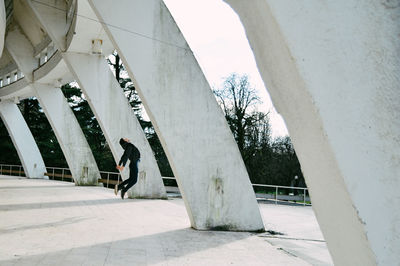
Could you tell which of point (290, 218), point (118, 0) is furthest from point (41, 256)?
point (290, 218)

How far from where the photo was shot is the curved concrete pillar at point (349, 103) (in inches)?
74.7

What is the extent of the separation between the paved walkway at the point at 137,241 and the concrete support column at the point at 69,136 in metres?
10.9

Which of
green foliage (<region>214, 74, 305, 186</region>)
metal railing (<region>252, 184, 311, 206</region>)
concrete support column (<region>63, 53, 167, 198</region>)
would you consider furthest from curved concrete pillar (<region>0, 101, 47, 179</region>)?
metal railing (<region>252, 184, 311, 206</region>)

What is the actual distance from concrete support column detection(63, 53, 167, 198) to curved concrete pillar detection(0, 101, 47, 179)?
1349 cm

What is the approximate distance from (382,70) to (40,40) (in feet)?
74.1

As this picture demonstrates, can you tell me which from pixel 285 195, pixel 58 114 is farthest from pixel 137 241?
pixel 58 114

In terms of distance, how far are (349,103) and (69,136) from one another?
20593 mm

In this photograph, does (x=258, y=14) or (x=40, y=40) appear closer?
(x=258, y=14)

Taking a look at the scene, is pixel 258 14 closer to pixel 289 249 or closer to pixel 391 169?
pixel 391 169

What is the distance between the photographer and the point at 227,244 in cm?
613

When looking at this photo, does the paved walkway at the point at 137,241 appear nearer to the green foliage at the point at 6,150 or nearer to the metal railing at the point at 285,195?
the metal railing at the point at 285,195

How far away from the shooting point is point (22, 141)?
85.4ft

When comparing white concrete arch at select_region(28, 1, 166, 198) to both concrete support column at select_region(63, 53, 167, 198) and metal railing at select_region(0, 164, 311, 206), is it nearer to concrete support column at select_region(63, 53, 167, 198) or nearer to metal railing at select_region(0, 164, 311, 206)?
concrete support column at select_region(63, 53, 167, 198)

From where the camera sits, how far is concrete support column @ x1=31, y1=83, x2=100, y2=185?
2039 centimetres
